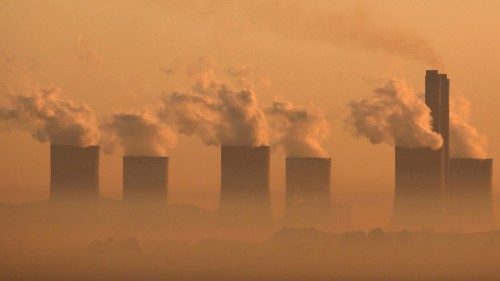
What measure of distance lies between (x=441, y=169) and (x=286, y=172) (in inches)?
371

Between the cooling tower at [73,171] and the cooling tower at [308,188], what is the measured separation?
37.7 feet

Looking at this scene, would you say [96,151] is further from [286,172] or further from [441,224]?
[441,224]

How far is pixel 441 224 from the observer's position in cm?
10144

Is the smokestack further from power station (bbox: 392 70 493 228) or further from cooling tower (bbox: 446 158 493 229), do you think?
cooling tower (bbox: 446 158 493 229)

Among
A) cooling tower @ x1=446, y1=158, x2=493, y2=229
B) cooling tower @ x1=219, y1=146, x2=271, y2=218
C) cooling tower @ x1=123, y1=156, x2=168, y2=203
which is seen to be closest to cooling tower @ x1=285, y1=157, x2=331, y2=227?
cooling tower @ x1=219, y1=146, x2=271, y2=218

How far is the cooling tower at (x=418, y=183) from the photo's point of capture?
93312 millimetres

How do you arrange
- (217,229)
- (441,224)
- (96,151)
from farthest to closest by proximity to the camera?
(217,229)
(441,224)
(96,151)

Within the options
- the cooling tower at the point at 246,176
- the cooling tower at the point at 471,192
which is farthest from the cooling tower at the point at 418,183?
the cooling tower at the point at 246,176

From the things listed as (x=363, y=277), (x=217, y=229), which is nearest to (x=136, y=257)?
(x=217, y=229)

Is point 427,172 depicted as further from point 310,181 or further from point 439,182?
point 310,181

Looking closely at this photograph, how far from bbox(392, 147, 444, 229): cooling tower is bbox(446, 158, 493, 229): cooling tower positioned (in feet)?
5.43

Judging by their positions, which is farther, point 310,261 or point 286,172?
point 310,261

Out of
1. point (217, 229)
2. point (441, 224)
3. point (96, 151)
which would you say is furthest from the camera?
point (217, 229)

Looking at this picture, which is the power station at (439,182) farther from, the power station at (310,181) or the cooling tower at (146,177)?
the cooling tower at (146,177)
